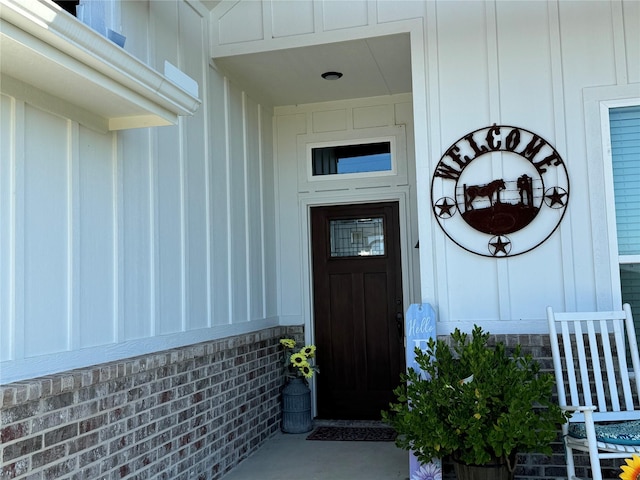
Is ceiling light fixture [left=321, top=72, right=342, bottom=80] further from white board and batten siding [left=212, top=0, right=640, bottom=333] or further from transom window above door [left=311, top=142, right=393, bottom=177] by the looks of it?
transom window above door [left=311, top=142, right=393, bottom=177]

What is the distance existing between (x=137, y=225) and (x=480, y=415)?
195 cm

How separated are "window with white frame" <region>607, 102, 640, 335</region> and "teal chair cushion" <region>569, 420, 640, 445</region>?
2.52 ft

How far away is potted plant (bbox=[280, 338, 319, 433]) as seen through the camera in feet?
15.9

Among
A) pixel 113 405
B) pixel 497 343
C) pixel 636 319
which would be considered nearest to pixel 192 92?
pixel 113 405

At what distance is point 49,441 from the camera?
2.35 meters

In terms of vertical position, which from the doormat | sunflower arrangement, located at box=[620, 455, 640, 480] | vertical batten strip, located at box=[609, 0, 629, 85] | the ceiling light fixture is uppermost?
the ceiling light fixture

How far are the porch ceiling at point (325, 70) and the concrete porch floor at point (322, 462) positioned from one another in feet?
8.87

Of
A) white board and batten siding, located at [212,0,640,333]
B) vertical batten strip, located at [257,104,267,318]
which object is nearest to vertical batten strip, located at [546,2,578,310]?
white board and batten siding, located at [212,0,640,333]

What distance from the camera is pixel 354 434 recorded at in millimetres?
4727

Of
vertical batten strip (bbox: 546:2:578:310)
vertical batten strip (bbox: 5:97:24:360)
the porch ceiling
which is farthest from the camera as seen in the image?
the porch ceiling

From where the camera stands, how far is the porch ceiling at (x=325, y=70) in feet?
13.4

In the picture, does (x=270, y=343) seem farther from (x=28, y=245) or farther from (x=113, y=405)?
(x=28, y=245)

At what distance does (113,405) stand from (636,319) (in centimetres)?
283

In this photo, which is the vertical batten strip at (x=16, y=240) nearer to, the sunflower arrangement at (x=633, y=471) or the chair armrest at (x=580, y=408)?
the sunflower arrangement at (x=633, y=471)
